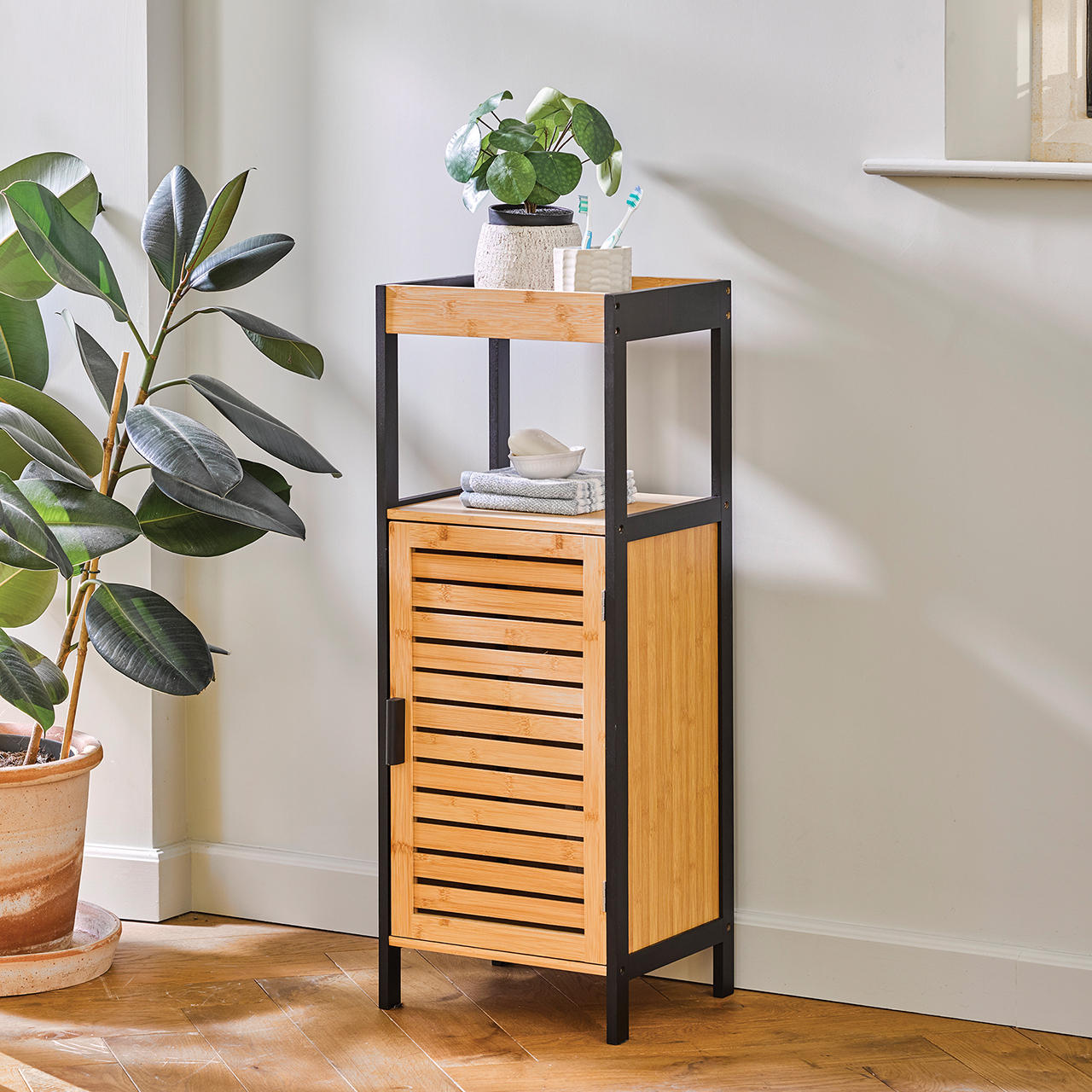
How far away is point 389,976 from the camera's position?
245 cm

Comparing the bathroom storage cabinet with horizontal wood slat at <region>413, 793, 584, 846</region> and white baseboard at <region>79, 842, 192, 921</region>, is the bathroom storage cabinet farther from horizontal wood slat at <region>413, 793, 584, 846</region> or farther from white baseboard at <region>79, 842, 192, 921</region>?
white baseboard at <region>79, 842, 192, 921</region>

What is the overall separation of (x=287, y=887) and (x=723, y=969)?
841mm

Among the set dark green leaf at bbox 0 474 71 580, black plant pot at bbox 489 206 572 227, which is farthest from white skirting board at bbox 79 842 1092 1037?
black plant pot at bbox 489 206 572 227

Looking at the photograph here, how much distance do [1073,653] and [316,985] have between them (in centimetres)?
133

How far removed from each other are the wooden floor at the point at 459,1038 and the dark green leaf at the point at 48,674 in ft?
1.65

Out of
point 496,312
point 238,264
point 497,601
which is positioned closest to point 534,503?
point 497,601

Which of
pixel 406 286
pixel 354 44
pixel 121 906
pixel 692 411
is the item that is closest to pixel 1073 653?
pixel 692 411

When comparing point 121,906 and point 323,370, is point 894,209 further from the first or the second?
point 121,906

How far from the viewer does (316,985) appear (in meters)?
2.55

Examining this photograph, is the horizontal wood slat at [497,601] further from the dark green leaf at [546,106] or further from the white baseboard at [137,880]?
the white baseboard at [137,880]

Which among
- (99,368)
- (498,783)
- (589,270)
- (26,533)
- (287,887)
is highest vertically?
(589,270)

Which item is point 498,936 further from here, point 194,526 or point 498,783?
point 194,526

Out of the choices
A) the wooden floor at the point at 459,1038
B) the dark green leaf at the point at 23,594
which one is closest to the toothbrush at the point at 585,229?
the dark green leaf at the point at 23,594

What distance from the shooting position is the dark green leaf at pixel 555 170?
2256 millimetres
